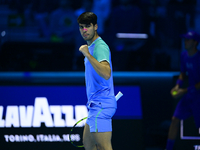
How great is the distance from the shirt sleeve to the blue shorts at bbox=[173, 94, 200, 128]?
2720mm

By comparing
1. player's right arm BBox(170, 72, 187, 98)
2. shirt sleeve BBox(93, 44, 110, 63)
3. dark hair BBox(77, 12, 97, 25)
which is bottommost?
player's right arm BBox(170, 72, 187, 98)

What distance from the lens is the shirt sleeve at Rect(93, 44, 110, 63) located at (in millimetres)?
2717

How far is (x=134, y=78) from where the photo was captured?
19.4 feet

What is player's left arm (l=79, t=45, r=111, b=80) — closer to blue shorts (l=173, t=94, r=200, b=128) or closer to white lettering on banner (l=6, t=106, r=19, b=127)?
white lettering on banner (l=6, t=106, r=19, b=127)

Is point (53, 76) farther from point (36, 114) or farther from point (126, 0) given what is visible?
point (126, 0)

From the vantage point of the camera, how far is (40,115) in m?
4.90

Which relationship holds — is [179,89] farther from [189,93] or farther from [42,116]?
[42,116]

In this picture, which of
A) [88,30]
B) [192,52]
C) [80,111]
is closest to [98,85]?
[88,30]

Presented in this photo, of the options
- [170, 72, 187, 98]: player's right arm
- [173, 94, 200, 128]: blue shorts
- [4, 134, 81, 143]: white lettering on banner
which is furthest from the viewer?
[170, 72, 187, 98]: player's right arm

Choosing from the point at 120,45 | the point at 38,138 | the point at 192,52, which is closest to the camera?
the point at 38,138

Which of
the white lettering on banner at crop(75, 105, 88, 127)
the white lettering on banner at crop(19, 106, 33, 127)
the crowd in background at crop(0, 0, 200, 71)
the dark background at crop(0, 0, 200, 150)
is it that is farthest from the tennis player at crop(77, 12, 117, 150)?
the crowd in background at crop(0, 0, 200, 71)

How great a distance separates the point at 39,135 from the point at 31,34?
2619mm

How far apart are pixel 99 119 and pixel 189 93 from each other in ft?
8.77

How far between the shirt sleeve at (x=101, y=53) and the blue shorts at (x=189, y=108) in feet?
8.92
